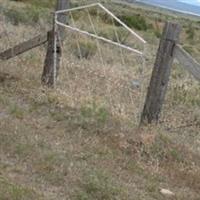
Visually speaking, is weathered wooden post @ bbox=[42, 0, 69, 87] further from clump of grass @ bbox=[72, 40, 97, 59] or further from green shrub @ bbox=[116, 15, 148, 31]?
green shrub @ bbox=[116, 15, 148, 31]

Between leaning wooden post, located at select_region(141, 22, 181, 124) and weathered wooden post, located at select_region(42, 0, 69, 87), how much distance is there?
6.55ft

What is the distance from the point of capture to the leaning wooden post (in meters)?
6.93

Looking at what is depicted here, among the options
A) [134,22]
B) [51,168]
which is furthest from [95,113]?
[134,22]

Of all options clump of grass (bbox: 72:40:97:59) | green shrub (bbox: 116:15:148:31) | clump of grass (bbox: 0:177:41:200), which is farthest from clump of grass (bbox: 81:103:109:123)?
green shrub (bbox: 116:15:148:31)

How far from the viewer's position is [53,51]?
874 cm

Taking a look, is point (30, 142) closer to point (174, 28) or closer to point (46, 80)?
point (174, 28)

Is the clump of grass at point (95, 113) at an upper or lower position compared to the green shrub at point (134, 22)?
upper

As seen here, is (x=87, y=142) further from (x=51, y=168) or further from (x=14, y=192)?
(x=14, y=192)

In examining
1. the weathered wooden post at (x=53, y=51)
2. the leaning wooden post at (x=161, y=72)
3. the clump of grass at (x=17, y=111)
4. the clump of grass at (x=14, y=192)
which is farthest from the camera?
the weathered wooden post at (x=53, y=51)

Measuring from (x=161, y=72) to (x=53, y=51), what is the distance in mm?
2165

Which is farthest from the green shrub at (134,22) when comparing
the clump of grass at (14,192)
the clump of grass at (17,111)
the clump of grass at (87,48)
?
the clump of grass at (14,192)

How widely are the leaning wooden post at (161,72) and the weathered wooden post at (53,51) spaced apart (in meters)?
2.00

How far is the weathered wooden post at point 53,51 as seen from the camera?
869 centimetres

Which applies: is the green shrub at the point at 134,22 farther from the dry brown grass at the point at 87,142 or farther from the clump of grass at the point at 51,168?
the clump of grass at the point at 51,168
